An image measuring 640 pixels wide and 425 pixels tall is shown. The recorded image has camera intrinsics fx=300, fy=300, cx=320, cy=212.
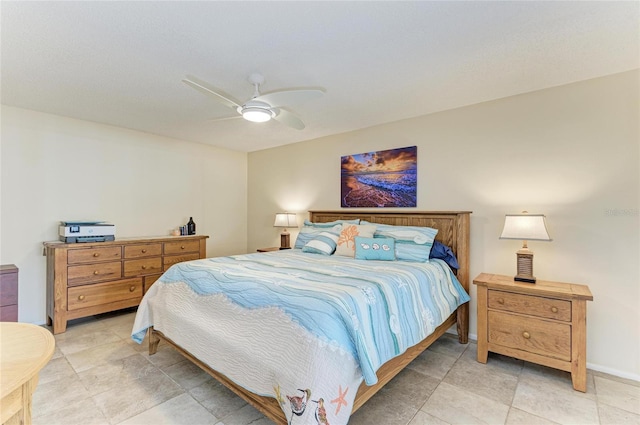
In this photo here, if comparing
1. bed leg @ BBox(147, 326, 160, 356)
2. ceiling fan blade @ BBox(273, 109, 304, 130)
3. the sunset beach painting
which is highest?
ceiling fan blade @ BBox(273, 109, 304, 130)

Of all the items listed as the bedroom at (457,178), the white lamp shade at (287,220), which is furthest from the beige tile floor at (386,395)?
the white lamp shade at (287,220)

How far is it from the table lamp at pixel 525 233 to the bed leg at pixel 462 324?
674mm

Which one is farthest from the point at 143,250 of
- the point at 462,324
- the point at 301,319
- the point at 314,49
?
the point at 462,324

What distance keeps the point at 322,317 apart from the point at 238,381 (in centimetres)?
71

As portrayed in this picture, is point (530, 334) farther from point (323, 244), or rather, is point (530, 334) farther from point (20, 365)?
point (20, 365)

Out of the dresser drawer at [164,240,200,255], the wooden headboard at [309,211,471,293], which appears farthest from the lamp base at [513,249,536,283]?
the dresser drawer at [164,240,200,255]

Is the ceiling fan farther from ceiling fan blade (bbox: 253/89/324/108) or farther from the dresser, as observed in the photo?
the dresser

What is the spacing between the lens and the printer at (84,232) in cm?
330

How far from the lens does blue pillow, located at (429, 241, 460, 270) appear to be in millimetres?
3004

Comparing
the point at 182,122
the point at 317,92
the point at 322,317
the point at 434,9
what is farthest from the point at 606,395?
the point at 182,122

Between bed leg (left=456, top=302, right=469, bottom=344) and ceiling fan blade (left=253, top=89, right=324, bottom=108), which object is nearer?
ceiling fan blade (left=253, top=89, right=324, bottom=108)

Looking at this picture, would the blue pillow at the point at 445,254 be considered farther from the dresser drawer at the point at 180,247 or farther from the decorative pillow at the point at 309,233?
the dresser drawer at the point at 180,247

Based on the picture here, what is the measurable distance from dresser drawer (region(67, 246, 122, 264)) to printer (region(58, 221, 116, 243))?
0.12 meters

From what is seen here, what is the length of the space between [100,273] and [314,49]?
11.1 feet
